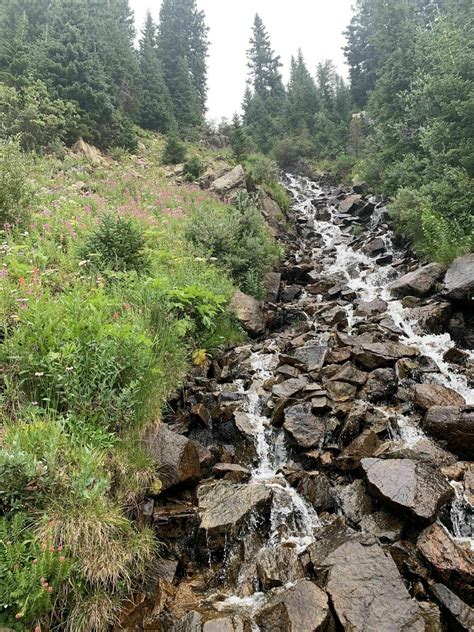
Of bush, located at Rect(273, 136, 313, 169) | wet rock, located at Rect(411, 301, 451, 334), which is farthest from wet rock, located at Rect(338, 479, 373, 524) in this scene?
bush, located at Rect(273, 136, 313, 169)

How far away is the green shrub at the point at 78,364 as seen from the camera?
4.39 m

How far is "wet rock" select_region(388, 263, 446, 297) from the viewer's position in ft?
37.8

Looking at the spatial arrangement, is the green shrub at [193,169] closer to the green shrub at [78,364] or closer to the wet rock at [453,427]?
the green shrub at [78,364]

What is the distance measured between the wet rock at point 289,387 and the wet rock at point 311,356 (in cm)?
58

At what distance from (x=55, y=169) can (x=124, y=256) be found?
10235mm

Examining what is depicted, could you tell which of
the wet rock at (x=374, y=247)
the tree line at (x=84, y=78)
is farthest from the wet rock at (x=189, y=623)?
the tree line at (x=84, y=78)

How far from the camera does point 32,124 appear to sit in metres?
17.8

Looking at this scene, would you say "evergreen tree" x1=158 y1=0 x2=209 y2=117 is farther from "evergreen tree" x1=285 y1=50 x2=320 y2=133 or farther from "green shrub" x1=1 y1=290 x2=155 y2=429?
"green shrub" x1=1 y1=290 x2=155 y2=429

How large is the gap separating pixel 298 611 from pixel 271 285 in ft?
34.3

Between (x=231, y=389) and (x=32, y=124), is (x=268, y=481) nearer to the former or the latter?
(x=231, y=389)

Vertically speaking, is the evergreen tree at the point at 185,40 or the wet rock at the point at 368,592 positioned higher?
the evergreen tree at the point at 185,40

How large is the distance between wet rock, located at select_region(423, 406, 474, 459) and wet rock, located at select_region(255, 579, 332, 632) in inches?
135

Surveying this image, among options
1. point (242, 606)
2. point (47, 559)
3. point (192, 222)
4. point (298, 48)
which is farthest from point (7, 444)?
point (298, 48)

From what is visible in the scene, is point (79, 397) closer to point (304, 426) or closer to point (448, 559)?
point (304, 426)
